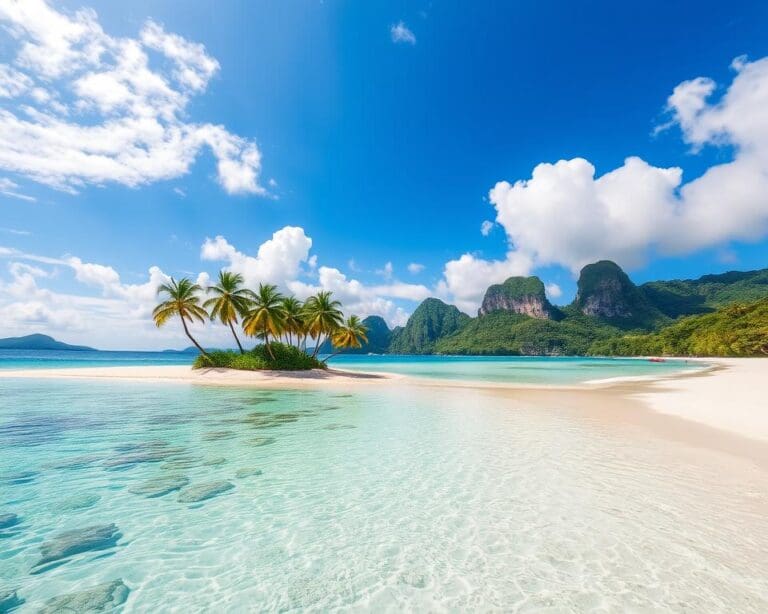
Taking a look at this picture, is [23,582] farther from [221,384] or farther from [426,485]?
[221,384]

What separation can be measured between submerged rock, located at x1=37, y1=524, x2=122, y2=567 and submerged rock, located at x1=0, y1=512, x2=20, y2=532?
3.64 feet

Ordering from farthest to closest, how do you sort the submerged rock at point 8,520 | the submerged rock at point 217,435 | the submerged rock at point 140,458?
the submerged rock at point 217,435, the submerged rock at point 140,458, the submerged rock at point 8,520

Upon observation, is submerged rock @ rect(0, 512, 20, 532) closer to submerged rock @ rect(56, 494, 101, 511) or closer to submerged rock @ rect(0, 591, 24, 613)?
submerged rock @ rect(56, 494, 101, 511)

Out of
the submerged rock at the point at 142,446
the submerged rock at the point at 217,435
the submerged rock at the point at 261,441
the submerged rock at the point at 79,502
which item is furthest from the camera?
the submerged rock at the point at 217,435

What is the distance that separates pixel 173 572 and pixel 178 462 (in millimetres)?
5553

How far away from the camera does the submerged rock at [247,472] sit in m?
8.62

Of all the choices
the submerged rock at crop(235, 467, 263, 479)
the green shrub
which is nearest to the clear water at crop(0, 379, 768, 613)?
the submerged rock at crop(235, 467, 263, 479)

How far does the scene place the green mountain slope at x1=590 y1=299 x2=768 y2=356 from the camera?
8212cm

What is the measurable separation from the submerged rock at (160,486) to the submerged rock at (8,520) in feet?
5.69

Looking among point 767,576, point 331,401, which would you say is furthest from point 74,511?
point 331,401

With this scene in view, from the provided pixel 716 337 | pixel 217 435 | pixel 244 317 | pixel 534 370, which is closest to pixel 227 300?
pixel 244 317

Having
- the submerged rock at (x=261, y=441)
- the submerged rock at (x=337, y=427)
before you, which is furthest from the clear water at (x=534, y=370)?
the submerged rock at (x=261, y=441)

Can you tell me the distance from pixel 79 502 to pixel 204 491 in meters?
2.25

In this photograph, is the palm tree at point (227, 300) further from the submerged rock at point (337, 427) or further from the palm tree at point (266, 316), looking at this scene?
the submerged rock at point (337, 427)
